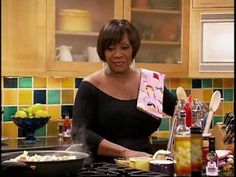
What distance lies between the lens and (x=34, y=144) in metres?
2.96

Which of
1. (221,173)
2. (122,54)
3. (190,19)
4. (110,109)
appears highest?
(190,19)

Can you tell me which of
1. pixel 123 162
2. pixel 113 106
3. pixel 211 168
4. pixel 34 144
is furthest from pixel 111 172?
pixel 34 144

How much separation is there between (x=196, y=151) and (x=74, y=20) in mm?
2097

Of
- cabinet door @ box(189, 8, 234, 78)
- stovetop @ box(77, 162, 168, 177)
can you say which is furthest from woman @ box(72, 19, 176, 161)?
cabinet door @ box(189, 8, 234, 78)

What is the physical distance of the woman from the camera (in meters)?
2.01

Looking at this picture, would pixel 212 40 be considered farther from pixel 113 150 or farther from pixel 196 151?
pixel 196 151

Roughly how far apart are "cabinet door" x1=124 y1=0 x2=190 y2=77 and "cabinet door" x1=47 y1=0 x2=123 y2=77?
238 mm

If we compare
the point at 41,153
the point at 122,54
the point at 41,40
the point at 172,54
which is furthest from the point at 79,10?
the point at 41,153

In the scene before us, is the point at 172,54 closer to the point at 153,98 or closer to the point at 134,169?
the point at 153,98

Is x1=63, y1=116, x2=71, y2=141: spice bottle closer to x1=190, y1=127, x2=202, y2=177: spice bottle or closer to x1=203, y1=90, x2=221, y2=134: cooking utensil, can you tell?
x1=203, y1=90, x2=221, y2=134: cooking utensil

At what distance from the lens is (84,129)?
2002mm

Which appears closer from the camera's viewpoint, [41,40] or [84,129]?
[84,129]

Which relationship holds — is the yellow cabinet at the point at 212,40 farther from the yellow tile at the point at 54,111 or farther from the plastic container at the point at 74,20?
the yellow tile at the point at 54,111

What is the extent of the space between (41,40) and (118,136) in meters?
1.23
